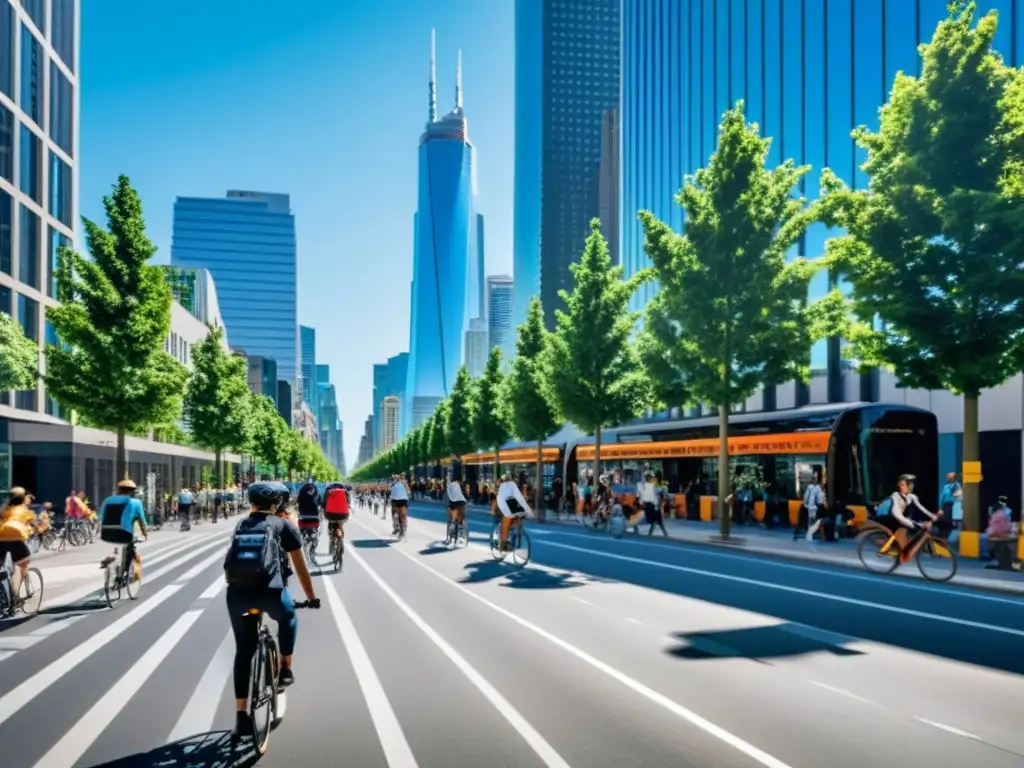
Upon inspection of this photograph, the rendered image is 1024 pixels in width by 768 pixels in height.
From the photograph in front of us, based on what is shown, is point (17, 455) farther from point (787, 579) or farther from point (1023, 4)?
point (1023, 4)

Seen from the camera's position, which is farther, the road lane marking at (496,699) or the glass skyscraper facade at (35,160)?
the glass skyscraper facade at (35,160)

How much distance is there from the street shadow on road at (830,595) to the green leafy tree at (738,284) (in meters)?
6.26

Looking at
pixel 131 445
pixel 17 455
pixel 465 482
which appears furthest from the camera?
pixel 465 482

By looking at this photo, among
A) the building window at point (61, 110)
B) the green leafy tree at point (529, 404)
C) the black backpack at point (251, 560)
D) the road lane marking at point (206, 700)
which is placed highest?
the building window at point (61, 110)

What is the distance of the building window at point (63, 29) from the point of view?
47.3m

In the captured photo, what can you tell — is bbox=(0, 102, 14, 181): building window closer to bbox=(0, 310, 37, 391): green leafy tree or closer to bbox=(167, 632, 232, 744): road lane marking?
bbox=(0, 310, 37, 391): green leafy tree

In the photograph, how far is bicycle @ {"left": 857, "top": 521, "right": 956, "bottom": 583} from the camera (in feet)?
54.5

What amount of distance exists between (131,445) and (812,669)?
50.1 meters

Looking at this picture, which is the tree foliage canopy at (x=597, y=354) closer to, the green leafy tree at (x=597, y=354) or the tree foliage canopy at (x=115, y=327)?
the green leafy tree at (x=597, y=354)

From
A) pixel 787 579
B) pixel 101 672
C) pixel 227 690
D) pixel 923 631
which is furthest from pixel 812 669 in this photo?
pixel 787 579

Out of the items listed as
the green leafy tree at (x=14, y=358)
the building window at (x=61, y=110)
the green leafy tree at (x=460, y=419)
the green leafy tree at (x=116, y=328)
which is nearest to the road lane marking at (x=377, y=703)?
the green leafy tree at (x=14, y=358)

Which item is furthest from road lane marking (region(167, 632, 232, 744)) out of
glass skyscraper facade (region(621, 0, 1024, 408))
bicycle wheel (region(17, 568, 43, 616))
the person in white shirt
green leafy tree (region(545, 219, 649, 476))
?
A: glass skyscraper facade (region(621, 0, 1024, 408))

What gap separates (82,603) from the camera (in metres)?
13.6

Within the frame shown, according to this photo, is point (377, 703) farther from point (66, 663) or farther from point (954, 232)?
point (954, 232)
